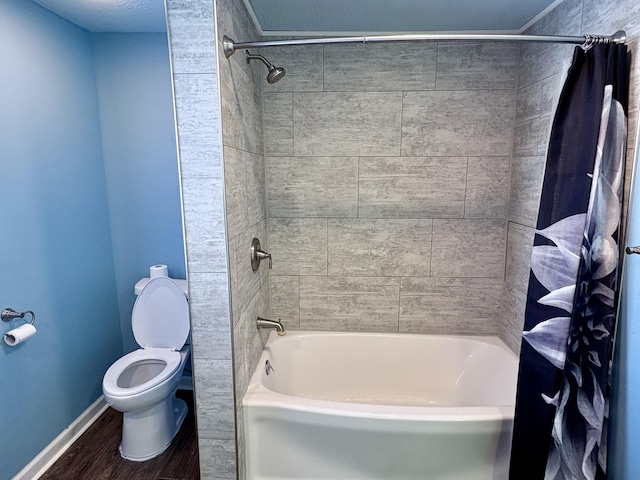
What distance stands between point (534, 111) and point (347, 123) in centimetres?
99

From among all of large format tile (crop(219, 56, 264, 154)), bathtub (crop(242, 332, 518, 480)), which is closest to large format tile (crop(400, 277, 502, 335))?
bathtub (crop(242, 332, 518, 480))

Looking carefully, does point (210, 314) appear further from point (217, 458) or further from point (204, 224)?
point (217, 458)

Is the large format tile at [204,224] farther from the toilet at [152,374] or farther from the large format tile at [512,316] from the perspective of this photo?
the large format tile at [512,316]

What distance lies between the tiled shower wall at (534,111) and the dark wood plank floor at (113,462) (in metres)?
1.99

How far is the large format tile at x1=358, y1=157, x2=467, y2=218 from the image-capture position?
220cm

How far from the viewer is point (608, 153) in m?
1.32

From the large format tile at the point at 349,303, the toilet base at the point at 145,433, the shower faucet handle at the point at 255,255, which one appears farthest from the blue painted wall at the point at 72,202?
the large format tile at the point at 349,303

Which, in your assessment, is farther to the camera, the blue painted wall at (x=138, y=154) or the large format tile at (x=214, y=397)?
the blue painted wall at (x=138, y=154)

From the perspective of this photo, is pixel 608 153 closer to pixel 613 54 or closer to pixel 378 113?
pixel 613 54

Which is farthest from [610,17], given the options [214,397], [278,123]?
[214,397]

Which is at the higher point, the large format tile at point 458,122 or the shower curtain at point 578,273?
the large format tile at point 458,122

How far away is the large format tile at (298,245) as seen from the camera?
7.55 ft

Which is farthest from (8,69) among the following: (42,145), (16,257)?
(16,257)

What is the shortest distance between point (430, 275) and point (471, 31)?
143cm
